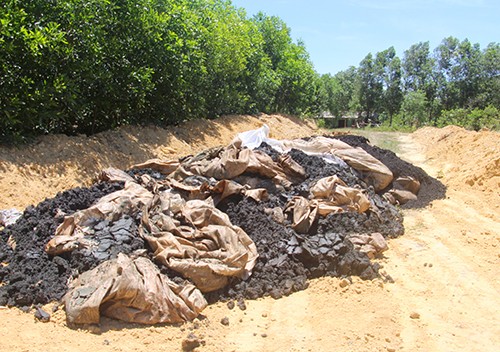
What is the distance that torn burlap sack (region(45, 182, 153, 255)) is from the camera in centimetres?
466

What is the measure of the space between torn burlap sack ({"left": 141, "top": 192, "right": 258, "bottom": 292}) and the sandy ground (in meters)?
0.35

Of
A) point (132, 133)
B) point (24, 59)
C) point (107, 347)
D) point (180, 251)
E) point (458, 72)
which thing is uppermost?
point (458, 72)

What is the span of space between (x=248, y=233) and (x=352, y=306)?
1578 millimetres

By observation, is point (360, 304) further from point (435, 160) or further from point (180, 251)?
point (435, 160)

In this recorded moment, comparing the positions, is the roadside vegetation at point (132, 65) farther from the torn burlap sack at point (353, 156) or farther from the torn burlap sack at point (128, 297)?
the torn burlap sack at point (128, 297)

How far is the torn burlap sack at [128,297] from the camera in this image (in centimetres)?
383

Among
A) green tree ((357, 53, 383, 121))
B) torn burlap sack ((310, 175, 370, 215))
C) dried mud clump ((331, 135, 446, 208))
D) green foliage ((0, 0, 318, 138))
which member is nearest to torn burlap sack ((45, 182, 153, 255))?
torn burlap sack ((310, 175, 370, 215))

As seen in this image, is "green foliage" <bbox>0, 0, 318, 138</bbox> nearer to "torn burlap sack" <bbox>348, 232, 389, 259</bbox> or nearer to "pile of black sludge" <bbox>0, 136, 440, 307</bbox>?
"pile of black sludge" <bbox>0, 136, 440, 307</bbox>

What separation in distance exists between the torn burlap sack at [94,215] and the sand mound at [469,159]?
23.0 feet

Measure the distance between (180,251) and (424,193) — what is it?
19.6 feet

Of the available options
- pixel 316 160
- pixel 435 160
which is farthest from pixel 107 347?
pixel 435 160

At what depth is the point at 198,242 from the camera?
189 inches

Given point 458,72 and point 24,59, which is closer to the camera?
point 24,59

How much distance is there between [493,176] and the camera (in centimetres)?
948
